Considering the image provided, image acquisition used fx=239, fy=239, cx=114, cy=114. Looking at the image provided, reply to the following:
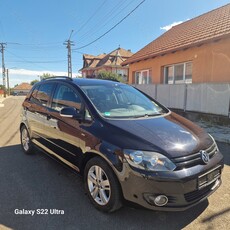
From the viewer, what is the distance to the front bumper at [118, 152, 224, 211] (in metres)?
2.50

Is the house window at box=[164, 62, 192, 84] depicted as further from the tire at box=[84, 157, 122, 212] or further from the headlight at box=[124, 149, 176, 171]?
the headlight at box=[124, 149, 176, 171]

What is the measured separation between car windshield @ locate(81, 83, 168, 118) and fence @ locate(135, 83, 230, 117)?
17.2 ft

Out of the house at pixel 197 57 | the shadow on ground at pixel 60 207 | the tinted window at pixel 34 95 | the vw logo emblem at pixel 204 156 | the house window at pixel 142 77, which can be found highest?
the house at pixel 197 57

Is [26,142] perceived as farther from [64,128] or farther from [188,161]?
[188,161]

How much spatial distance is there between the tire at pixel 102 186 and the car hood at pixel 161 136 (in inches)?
16.4

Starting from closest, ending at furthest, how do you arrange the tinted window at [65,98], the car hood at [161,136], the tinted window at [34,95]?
the car hood at [161,136]
the tinted window at [65,98]
the tinted window at [34,95]

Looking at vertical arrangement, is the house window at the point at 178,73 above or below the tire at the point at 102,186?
above

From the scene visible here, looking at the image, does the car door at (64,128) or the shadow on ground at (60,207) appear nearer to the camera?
the shadow on ground at (60,207)

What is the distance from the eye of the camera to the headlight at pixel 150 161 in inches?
100

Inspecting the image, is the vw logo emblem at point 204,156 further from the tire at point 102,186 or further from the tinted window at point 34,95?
the tinted window at point 34,95

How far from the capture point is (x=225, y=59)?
9500 millimetres

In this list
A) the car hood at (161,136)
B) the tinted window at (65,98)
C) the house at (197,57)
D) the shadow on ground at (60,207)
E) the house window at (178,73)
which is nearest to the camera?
the car hood at (161,136)

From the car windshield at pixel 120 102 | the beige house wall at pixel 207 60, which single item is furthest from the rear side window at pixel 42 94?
the beige house wall at pixel 207 60

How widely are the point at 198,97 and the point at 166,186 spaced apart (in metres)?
7.81
